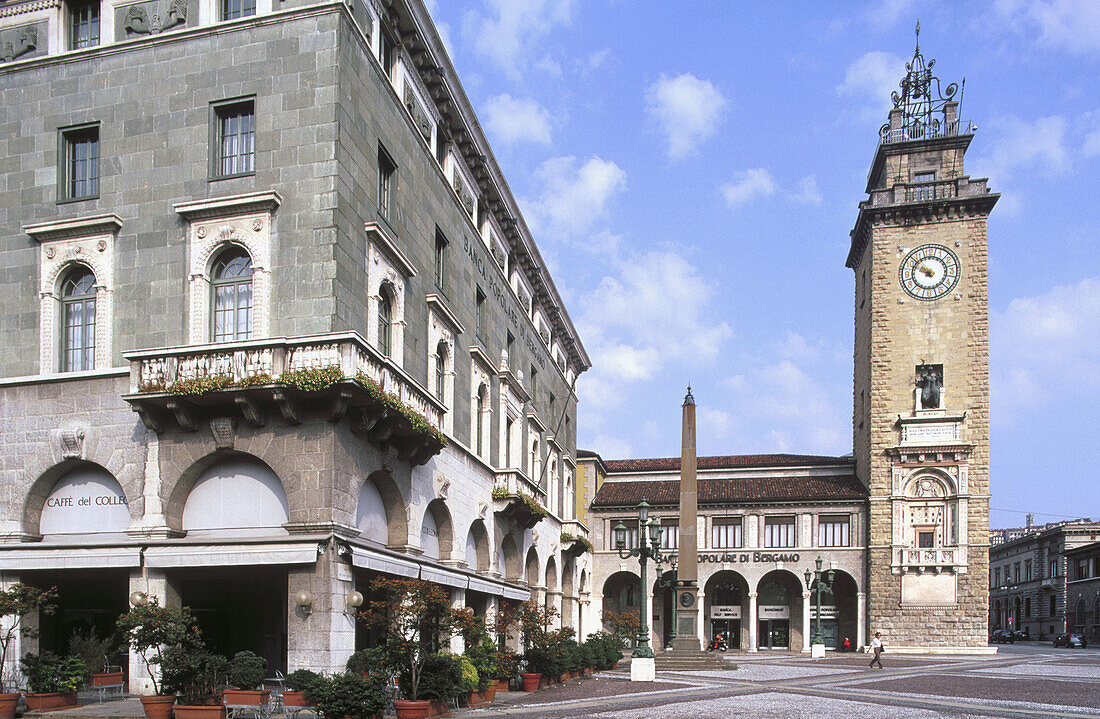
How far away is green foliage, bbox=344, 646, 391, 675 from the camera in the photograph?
20.7 m

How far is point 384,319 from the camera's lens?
25.2 meters

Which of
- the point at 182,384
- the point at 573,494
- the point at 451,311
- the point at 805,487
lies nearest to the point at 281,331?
the point at 182,384

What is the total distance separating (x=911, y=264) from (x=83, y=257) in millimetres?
54919

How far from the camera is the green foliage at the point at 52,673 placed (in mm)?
20141

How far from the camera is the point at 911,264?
213ft

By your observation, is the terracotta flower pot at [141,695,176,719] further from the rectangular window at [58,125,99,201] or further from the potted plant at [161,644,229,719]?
the rectangular window at [58,125,99,201]

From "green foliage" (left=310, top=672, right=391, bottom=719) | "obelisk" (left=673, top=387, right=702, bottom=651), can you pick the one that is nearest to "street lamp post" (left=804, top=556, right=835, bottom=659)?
"obelisk" (left=673, top=387, right=702, bottom=651)

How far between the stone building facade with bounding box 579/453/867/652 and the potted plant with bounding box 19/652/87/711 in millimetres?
47569

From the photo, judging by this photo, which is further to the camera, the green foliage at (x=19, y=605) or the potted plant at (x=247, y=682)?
the green foliage at (x=19, y=605)

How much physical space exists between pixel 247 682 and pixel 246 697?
0.67m

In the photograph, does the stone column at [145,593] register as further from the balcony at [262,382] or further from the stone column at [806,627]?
the stone column at [806,627]

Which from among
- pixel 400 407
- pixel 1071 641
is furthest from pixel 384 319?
pixel 1071 641

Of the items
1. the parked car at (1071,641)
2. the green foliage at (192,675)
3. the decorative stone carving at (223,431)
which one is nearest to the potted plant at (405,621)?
the green foliage at (192,675)

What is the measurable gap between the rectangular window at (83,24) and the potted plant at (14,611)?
13601 mm
